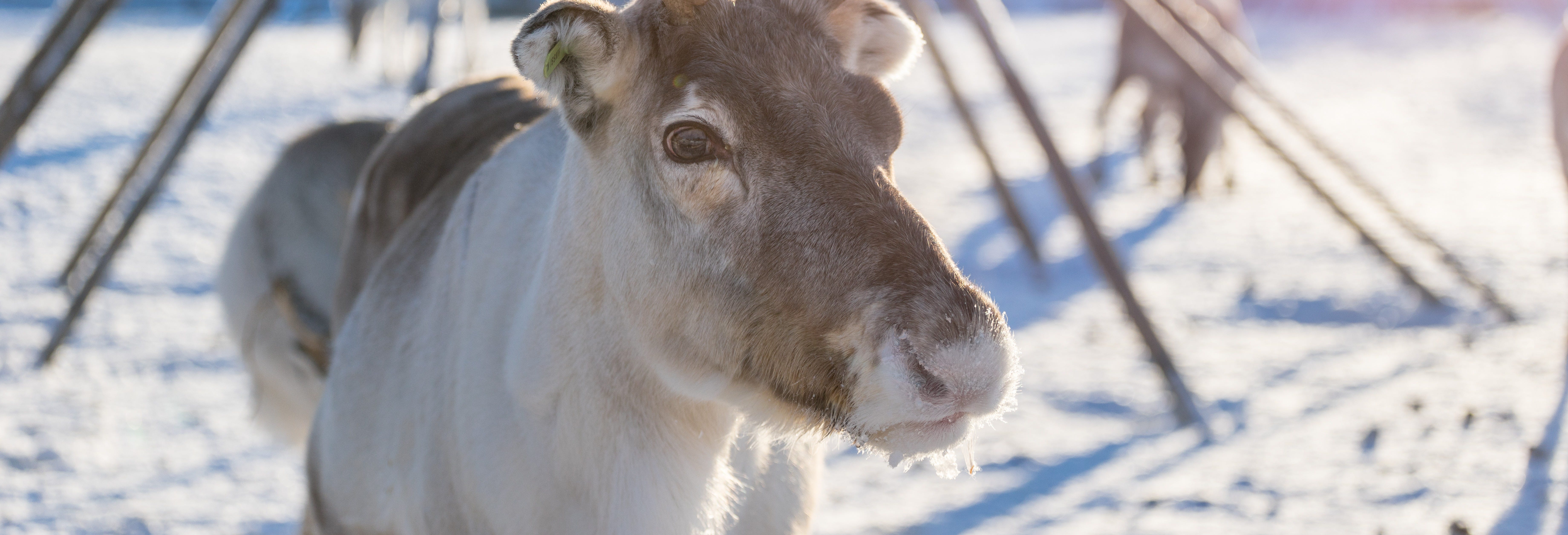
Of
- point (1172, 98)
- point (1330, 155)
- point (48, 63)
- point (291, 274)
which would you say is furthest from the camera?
point (1172, 98)

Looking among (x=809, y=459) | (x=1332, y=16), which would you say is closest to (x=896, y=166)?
(x=809, y=459)

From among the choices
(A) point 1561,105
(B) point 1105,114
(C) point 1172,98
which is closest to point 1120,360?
(A) point 1561,105

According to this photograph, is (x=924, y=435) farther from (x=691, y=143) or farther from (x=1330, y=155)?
(x=1330, y=155)

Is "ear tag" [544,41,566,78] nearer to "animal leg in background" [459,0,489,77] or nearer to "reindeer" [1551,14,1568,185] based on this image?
"reindeer" [1551,14,1568,185]

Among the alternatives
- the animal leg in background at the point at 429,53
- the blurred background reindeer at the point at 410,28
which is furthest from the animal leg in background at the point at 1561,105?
the blurred background reindeer at the point at 410,28

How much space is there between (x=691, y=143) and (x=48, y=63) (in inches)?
166

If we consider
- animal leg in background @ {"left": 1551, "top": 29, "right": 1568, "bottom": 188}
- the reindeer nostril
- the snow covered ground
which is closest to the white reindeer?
the snow covered ground

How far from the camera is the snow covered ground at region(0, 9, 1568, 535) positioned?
4043 mm

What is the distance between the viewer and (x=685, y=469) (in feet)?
6.48

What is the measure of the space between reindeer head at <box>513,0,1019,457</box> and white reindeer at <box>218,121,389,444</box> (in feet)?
7.29

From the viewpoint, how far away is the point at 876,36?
80.9 inches

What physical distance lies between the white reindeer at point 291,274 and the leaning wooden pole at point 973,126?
327 cm

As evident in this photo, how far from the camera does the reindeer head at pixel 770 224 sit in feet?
5.08

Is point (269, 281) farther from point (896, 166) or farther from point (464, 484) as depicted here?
point (896, 166)
